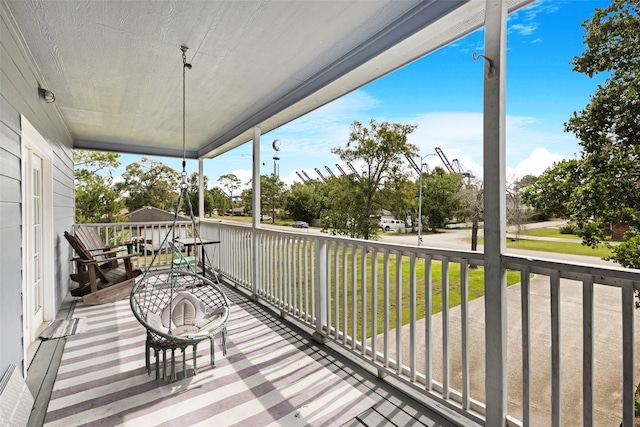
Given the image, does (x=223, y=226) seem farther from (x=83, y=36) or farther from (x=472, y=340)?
(x=472, y=340)

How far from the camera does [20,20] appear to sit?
2.35m

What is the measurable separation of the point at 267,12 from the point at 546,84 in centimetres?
183

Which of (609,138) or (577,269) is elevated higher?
(609,138)

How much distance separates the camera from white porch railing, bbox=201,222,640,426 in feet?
4.62

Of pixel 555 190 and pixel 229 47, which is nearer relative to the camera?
pixel 555 190

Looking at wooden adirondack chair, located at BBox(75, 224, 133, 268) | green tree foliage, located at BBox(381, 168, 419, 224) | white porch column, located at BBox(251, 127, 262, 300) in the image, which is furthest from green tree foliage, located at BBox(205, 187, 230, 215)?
green tree foliage, located at BBox(381, 168, 419, 224)

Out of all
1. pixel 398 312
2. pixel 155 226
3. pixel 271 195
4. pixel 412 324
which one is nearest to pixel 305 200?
pixel 271 195

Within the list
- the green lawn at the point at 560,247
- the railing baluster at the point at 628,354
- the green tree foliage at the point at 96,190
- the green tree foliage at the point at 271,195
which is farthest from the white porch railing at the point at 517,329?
the green tree foliage at the point at 96,190

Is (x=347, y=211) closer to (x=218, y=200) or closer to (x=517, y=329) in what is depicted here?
(x=517, y=329)

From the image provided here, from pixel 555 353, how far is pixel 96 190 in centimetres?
1189

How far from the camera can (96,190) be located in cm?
998

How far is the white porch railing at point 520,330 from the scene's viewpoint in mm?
1408

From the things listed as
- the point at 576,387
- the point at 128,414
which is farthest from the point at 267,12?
the point at 576,387

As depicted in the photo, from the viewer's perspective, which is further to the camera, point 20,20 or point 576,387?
point 20,20
